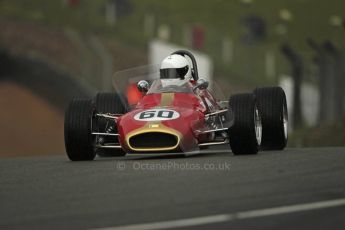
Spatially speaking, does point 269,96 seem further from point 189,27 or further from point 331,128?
point 189,27

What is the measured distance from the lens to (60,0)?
84.1 m

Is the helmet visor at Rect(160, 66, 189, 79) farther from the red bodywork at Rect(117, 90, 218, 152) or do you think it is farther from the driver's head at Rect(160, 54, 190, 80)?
the red bodywork at Rect(117, 90, 218, 152)

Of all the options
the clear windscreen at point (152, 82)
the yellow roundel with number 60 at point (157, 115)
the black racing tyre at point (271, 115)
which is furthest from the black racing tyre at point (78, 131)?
the black racing tyre at point (271, 115)

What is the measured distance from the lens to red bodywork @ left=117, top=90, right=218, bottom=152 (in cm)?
1427

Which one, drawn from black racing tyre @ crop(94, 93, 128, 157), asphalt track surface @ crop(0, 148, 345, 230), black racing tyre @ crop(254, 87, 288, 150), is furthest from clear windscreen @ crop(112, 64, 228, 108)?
asphalt track surface @ crop(0, 148, 345, 230)

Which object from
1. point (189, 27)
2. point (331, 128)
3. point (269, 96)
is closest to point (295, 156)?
point (269, 96)

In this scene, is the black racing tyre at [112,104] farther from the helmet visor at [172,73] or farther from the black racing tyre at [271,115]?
the black racing tyre at [271,115]

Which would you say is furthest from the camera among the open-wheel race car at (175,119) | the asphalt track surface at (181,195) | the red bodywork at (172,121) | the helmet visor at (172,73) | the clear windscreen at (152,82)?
the helmet visor at (172,73)

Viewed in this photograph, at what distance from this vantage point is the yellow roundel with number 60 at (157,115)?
14398 millimetres

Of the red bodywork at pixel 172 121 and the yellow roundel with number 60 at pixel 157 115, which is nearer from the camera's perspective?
the red bodywork at pixel 172 121

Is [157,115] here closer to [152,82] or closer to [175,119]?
[175,119]

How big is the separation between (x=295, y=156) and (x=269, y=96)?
2.96 m

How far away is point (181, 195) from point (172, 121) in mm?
5154

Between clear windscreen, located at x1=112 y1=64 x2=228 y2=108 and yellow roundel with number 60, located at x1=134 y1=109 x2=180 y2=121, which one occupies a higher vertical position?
clear windscreen, located at x1=112 y1=64 x2=228 y2=108
